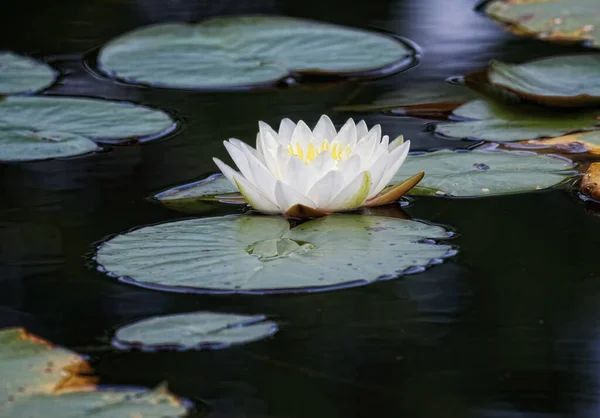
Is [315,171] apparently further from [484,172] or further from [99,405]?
[99,405]

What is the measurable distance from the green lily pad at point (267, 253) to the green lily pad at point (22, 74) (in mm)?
1357

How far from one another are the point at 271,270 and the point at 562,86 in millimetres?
1485

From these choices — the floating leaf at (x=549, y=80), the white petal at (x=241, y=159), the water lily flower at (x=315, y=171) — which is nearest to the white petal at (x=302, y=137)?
the water lily flower at (x=315, y=171)

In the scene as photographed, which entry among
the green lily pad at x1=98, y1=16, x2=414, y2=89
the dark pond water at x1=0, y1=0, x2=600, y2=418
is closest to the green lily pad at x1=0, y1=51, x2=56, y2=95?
the green lily pad at x1=98, y1=16, x2=414, y2=89

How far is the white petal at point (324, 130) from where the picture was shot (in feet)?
7.13

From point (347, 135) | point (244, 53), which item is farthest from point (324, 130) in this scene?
point (244, 53)

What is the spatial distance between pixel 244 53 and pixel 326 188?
158 cm

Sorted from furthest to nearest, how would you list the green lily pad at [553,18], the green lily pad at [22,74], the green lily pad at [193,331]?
the green lily pad at [553,18], the green lily pad at [22,74], the green lily pad at [193,331]

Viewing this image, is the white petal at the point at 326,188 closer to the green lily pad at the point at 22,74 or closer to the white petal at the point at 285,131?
the white petal at the point at 285,131

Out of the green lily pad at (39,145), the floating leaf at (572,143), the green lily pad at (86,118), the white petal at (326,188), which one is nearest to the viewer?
the white petal at (326,188)

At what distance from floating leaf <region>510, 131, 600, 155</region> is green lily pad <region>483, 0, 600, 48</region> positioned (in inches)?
46.9

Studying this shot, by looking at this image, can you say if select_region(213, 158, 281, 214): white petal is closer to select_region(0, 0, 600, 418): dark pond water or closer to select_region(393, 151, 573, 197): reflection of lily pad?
select_region(0, 0, 600, 418): dark pond water

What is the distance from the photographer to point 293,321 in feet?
Answer: 5.32

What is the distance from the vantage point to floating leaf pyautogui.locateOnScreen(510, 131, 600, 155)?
2.45 meters
